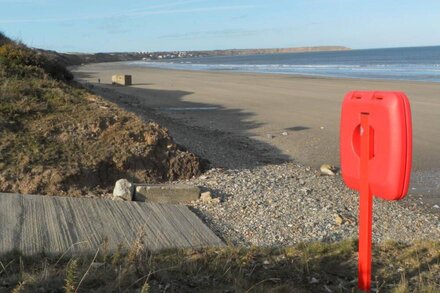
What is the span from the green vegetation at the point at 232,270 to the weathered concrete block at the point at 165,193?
210cm

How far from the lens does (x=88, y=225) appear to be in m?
6.17

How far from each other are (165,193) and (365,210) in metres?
3.84

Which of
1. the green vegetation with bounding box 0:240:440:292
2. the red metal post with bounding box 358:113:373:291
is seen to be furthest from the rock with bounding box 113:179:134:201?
the red metal post with bounding box 358:113:373:291

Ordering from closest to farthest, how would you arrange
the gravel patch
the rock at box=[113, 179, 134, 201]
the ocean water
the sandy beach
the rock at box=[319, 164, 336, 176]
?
the gravel patch
the rock at box=[113, 179, 134, 201]
the rock at box=[319, 164, 336, 176]
the sandy beach
the ocean water

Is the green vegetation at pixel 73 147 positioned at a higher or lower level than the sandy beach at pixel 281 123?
higher

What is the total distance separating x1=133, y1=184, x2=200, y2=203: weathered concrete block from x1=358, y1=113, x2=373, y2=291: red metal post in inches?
143

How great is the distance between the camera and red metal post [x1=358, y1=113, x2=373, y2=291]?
4133mm

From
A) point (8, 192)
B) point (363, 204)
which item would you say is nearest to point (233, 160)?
point (8, 192)

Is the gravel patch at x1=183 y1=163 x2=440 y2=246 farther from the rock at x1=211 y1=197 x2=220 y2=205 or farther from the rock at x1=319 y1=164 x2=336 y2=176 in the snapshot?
the rock at x1=319 y1=164 x2=336 y2=176

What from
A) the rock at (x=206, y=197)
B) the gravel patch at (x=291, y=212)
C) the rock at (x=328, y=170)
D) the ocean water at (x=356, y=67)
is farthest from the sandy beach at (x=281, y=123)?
the ocean water at (x=356, y=67)

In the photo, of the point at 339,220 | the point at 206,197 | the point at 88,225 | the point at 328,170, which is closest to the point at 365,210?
the point at 339,220

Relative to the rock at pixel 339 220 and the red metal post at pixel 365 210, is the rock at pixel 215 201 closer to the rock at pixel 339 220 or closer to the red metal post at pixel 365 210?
the rock at pixel 339 220

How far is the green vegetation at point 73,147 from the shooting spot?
774 cm

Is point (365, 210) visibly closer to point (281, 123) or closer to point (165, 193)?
point (165, 193)
